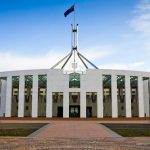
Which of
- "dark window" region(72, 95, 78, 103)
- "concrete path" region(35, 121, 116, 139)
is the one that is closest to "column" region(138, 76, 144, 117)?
"dark window" region(72, 95, 78, 103)

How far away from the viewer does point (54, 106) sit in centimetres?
4525

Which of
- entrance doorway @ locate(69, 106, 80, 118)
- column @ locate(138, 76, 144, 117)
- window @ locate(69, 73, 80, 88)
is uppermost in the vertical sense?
window @ locate(69, 73, 80, 88)

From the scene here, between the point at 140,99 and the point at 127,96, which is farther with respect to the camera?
the point at 140,99

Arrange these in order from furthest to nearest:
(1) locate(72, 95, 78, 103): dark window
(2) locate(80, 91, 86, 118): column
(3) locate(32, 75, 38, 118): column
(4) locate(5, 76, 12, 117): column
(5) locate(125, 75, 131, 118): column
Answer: (1) locate(72, 95, 78, 103): dark window
(4) locate(5, 76, 12, 117): column
(5) locate(125, 75, 131, 118): column
(3) locate(32, 75, 38, 118): column
(2) locate(80, 91, 86, 118): column

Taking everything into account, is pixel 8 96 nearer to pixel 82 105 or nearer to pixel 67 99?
pixel 67 99

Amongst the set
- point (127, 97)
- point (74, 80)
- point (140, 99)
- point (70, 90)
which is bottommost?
point (140, 99)

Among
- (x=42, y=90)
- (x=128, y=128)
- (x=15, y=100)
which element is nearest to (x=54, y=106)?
(x=42, y=90)

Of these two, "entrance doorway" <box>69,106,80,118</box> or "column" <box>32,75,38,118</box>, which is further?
"entrance doorway" <box>69,106,80,118</box>

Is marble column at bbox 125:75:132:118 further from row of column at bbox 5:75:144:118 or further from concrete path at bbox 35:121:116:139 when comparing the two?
concrete path at bbox 35:121:116:139

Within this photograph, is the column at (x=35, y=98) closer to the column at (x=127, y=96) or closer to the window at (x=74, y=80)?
the window at (x=74, y=80)

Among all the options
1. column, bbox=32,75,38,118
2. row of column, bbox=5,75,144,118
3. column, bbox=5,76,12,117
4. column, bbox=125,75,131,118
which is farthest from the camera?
column, bbox=5,76,12,117

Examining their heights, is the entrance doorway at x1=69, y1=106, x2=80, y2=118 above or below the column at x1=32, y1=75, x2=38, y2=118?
below

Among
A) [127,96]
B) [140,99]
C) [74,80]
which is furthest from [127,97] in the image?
[74,80]

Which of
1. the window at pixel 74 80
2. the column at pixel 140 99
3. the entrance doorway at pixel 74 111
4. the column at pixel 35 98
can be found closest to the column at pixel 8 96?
the column at pixel 35 98
